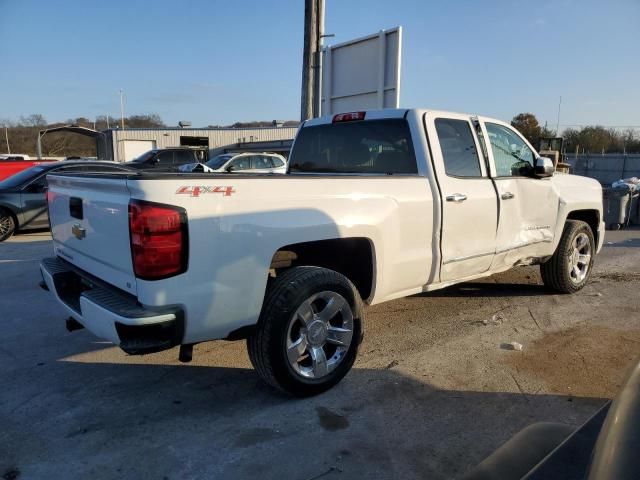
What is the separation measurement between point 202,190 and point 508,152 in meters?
3.50

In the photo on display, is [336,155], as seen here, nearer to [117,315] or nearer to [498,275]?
[117,315]

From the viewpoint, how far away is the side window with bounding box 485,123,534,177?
16.0ft

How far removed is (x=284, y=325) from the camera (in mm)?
3139

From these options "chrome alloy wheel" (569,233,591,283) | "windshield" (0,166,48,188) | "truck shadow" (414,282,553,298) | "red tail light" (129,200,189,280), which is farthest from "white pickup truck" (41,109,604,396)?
"windshield" (0,166,48,188)

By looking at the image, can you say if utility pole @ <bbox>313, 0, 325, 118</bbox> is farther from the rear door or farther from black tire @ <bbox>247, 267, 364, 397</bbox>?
black tire @ <bbox>247, 267, 364, 397</bbox>

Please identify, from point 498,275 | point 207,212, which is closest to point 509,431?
point 207,212

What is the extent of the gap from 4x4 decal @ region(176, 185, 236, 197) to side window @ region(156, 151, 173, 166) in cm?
1889

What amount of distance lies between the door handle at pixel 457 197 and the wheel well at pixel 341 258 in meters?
0.91

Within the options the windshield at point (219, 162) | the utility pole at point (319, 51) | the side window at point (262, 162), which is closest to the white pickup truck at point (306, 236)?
the utility pole at point (319, 51)

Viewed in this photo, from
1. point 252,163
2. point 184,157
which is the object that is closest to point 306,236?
point 252,163

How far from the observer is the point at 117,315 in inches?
106

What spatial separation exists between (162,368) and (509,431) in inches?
101

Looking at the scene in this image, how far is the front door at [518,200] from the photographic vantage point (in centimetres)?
474

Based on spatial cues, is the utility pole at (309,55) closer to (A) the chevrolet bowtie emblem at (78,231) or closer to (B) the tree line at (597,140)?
(A) the chevrolet bowtie emblem at (78,231)
